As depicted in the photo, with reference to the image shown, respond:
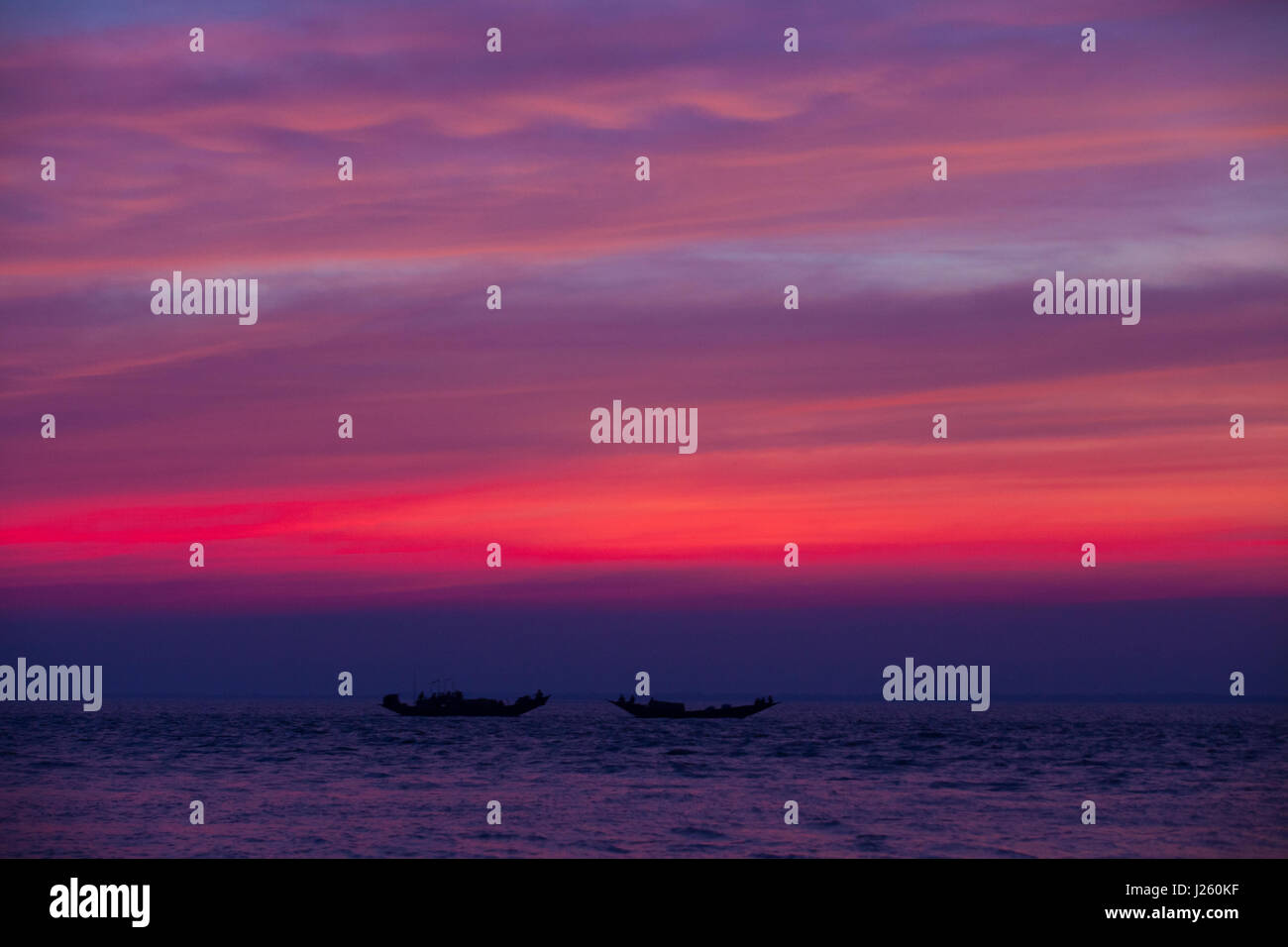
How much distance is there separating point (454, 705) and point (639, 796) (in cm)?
7546

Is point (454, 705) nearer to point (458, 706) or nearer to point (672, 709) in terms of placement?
point (458, 706)

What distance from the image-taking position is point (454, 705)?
125 metres

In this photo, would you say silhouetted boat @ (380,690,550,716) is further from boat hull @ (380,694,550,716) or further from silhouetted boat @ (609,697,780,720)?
silhouetted boat @ (609,697,780,720)

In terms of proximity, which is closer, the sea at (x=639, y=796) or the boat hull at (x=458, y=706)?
the sea at (x=639, y=796)

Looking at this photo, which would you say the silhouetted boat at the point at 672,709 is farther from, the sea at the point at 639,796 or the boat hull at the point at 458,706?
the sea at the point at 639,796

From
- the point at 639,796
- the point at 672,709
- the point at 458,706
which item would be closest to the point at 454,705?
the point at 458,706

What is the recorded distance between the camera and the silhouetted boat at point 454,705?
123 m

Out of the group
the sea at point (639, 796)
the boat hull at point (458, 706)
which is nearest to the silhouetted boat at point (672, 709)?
the boat hull at point (458, 706)

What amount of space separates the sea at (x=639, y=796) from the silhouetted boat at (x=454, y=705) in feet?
51.1

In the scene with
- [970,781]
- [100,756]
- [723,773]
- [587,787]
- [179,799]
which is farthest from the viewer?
Result: [100,756]

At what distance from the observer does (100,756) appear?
82188 mm
